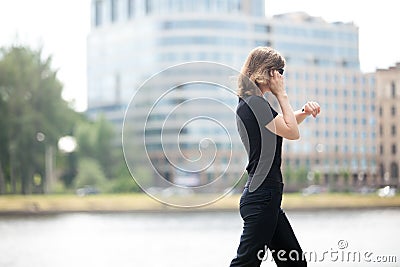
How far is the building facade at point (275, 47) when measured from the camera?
1573 cm

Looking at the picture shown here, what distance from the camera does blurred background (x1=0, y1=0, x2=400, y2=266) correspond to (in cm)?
928

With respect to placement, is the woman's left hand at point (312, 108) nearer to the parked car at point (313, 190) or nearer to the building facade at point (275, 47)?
the building facade at point (275, 47)

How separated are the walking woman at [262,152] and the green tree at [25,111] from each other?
12939 millimetres

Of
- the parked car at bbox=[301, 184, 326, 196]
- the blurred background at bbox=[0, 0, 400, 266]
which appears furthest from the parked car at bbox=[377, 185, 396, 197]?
the parked car at bbox=[301, 184, 326, 196]

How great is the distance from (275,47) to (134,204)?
227 inches

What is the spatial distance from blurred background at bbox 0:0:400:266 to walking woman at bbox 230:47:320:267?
4356 mm

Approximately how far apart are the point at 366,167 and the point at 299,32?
3904 millimetres

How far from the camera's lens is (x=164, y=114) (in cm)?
849

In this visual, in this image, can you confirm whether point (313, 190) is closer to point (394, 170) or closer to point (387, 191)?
point (394, 170)

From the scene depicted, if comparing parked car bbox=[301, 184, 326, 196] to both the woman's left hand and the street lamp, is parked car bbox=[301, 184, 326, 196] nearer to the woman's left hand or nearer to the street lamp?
the street lamp

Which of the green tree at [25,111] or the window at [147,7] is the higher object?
the window at [147,7]

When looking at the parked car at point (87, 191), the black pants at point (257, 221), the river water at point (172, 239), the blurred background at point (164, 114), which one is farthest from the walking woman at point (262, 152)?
the parked car at point (87, 191)

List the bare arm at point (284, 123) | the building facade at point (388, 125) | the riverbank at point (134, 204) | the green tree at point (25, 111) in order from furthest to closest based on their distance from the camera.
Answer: the green tree at point (25, 111), the riverbank at point (134, 204), the building facade at point (388, 125), the bare arm at point (284, 123)

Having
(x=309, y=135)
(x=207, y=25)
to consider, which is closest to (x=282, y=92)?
(x=309, y=135)
